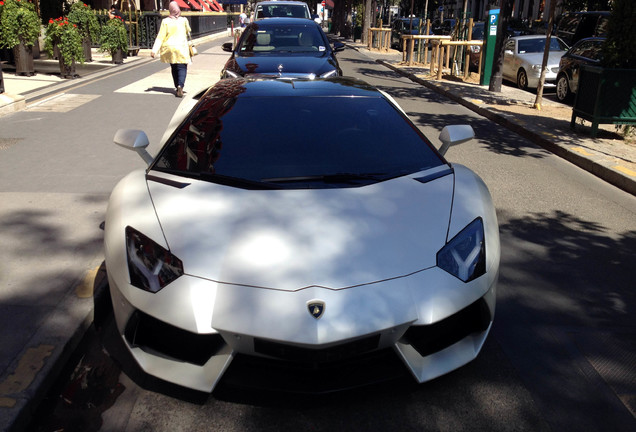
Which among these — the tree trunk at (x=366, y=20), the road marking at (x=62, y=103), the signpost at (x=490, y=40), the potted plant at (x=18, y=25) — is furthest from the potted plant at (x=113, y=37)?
the tree trunk at (x=366, y=20)

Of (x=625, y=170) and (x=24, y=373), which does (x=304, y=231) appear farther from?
(x=625, y=170)

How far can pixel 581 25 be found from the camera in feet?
59.5

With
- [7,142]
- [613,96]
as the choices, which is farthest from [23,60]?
[613,96]

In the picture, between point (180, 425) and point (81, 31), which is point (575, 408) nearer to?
point (180, 425)

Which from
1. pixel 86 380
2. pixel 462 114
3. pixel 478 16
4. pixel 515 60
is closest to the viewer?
pixel 86 380

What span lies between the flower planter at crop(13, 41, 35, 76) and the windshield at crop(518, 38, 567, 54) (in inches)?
513

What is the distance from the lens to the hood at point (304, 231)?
269 cm

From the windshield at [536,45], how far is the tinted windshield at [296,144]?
47.4 ft

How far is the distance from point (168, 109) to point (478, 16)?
61567 mm

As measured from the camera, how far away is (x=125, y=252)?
2918 millimetres

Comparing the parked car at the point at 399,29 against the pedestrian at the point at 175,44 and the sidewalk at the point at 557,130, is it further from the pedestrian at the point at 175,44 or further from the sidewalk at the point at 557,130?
the pedestrian at the point at 175,44

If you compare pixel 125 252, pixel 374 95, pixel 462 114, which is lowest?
pixel 462 114

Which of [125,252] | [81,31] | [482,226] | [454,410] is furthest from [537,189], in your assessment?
[81,31]

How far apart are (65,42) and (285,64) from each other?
741 centimetres
